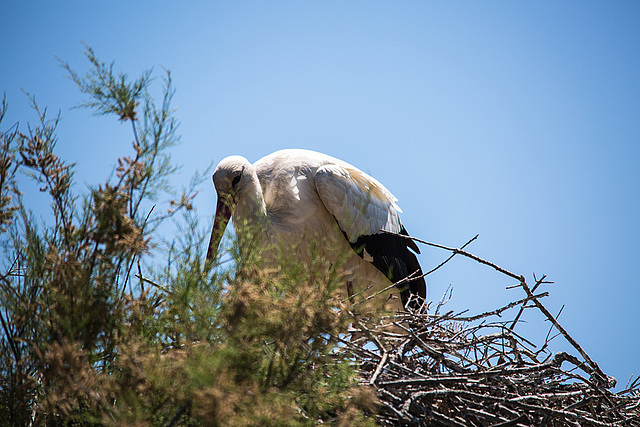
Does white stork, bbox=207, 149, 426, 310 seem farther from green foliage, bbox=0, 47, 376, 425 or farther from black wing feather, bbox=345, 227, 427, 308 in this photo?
green foliage, bbox=0, 47, 376, 425

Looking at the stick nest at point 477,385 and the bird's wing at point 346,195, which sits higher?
the bird's wing at point 346,195

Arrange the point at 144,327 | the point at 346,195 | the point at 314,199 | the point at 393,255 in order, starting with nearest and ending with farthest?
the point at 144,327, the point at 346,195, the point at 314,199, the point at 393,255

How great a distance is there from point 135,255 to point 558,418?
1.35 m

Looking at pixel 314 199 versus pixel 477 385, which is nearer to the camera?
pixel 477 385

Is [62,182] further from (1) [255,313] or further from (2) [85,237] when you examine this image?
(1) [255,313]

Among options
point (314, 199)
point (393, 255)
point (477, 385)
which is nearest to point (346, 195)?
point (314, 199)

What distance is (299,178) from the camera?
9.73 feet

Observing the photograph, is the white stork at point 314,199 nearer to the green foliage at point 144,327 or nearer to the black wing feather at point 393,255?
the black wing feather at point 393,255

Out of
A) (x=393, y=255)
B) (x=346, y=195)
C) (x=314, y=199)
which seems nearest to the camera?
(x=346, y=195)

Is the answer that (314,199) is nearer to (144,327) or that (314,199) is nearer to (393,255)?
(393,255)

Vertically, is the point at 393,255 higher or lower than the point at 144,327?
higher

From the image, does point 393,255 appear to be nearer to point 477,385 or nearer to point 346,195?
point 346,195

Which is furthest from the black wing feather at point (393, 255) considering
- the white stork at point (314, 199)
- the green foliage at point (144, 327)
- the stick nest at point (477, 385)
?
the green foliage at point (144, 327)

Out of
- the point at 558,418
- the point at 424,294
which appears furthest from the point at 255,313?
the point at 424,294
